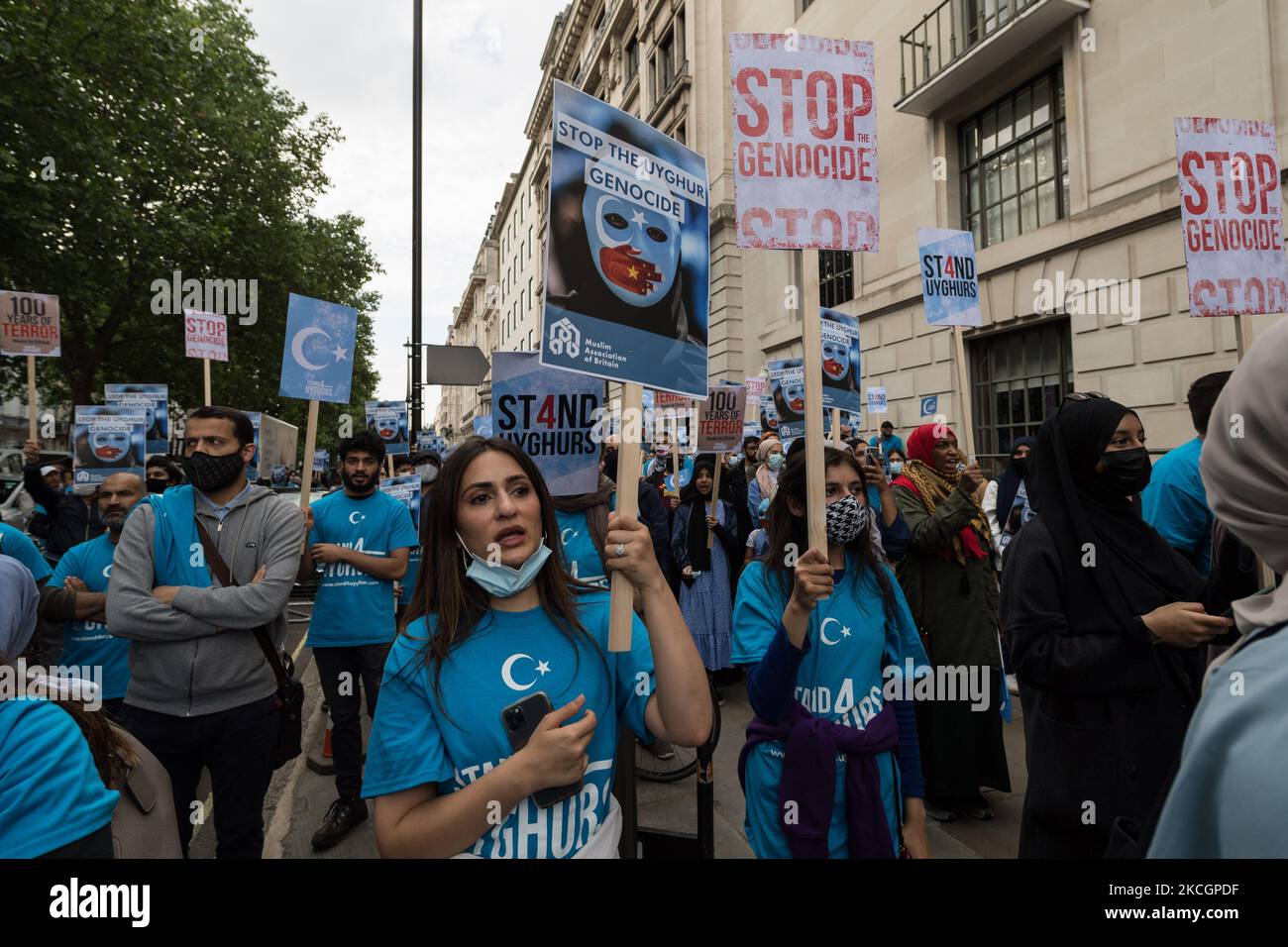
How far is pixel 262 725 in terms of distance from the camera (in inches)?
115

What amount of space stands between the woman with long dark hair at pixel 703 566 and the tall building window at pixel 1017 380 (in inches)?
261

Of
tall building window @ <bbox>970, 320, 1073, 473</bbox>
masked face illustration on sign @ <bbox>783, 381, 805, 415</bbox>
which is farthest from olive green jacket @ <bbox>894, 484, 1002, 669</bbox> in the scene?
tall building window @ <bbox>970, 320, 1073, 473</bbox>

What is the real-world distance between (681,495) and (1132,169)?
25.4ft

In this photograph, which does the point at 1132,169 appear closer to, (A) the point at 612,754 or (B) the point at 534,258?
(A) the point at 612,754

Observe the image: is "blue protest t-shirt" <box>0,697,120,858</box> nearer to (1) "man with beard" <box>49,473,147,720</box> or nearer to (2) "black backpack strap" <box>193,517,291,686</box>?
(2) "black backpack strap" <box>193,517,291,686</box>

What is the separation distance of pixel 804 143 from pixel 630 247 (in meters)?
0.98

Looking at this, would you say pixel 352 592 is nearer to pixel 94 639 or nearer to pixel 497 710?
pixel 94 639

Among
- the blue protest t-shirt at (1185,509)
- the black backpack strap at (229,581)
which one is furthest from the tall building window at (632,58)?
the black backpack strap at (229,581)

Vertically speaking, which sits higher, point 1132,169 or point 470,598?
point 1132,169

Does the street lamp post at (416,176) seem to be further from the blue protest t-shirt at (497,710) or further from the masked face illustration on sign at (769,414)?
the blue protest t-shirt at (497,710)

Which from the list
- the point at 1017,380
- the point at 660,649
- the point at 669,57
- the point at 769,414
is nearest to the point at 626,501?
the point at 660,649

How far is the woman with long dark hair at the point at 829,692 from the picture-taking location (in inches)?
83.7

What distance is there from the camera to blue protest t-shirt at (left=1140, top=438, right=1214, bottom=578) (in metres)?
3.24
